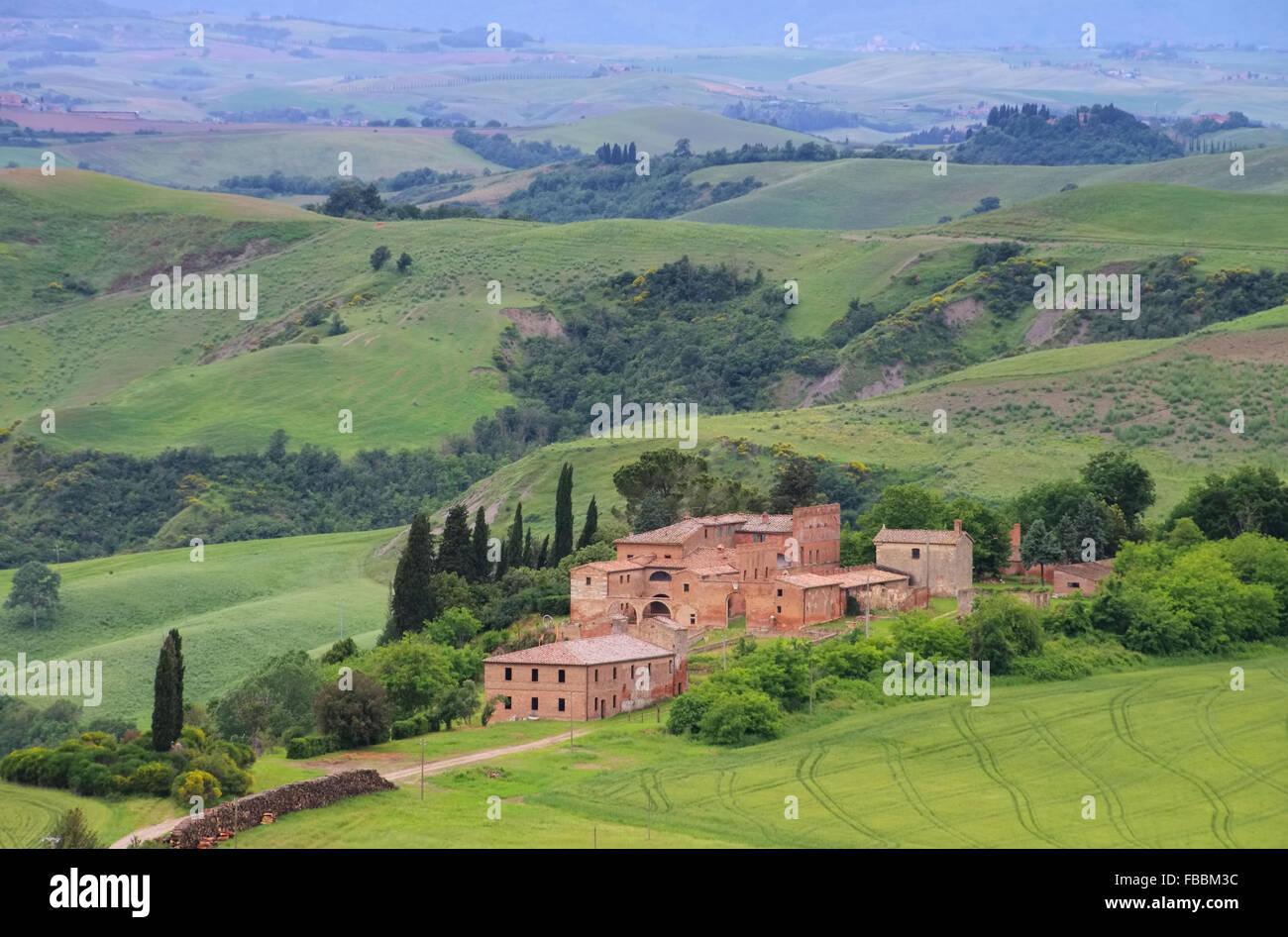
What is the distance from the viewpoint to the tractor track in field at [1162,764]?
6167 cm

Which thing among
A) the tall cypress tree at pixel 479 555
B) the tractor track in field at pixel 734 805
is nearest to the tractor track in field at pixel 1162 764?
the tractor track in field at pixel 734 805

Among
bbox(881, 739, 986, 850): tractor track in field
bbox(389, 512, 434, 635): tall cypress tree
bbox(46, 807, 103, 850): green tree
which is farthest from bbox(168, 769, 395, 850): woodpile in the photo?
bbox(389, 512, 434, 635): tall cypress tree

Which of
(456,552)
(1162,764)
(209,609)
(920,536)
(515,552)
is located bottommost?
(209,609)

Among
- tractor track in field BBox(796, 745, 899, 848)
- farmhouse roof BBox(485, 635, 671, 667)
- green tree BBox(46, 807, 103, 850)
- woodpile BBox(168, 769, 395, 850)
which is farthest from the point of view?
farmhouse roof BBox(485, 635, 671, 667)

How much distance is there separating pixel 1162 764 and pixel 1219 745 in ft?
11.0

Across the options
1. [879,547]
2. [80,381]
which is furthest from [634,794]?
[80,381]

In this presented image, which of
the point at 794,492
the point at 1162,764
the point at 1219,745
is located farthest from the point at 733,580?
the point at 1162,764

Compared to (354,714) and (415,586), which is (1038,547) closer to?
(415,586)

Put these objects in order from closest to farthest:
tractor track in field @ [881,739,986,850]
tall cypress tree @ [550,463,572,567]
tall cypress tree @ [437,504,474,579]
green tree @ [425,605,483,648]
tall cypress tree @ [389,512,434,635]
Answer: tractor track in field @ [881,739,986,850]
green tree @ [425,605,483,648]
tall cypress tree @ [389,512,434,635]
tall cypress tree @ [437,504,474,579]
tall cypress tree @ [550,463,572,567]

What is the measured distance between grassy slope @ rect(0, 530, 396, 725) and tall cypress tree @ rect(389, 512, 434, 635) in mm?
8943

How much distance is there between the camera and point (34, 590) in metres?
122

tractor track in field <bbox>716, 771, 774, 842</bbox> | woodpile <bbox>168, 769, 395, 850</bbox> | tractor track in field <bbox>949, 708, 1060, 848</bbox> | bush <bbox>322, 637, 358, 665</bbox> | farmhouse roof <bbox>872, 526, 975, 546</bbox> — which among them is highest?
farmhouse roof <bbox>872, 526, 975, 546</bbox>

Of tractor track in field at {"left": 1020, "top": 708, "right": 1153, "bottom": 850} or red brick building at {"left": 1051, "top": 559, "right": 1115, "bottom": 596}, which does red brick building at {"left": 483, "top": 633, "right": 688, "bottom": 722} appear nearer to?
tractor track in field at {"left": 1020, "top": 708, "right": 1153, "bottom": 850}

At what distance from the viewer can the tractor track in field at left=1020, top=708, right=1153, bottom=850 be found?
60875 mm
